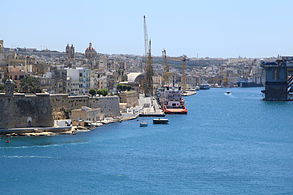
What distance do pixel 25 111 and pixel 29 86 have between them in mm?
7499

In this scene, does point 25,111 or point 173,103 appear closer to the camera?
point 25,111

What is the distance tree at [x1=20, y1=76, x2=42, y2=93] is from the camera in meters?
36.9

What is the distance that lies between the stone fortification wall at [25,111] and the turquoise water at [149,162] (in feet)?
5.69

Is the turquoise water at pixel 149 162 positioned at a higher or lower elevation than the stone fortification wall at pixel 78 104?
lower

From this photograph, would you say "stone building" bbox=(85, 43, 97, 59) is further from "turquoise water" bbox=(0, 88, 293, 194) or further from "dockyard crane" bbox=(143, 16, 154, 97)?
"turquoise water" bbox=(0, 88, 293, 194)

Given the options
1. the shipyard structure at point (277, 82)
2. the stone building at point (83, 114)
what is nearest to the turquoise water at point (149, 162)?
the stone building at point (83, 114)

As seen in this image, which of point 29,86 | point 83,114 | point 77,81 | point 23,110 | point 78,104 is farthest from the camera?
point 77,81

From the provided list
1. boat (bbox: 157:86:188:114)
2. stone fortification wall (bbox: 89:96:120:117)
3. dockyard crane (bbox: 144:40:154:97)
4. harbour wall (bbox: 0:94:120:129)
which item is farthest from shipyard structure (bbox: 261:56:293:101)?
harbour wall (bbox: 0:94:120:129)

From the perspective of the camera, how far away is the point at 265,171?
74.4 ft

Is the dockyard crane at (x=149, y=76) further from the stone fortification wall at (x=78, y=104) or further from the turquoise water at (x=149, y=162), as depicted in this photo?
the turquoise water at (x=149, y=162)

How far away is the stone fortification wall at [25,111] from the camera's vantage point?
96.5 ft

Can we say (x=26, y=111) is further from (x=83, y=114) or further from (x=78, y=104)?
(x=78, y=104)

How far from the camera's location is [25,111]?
30031mm

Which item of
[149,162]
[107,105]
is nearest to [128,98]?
[107,105]
